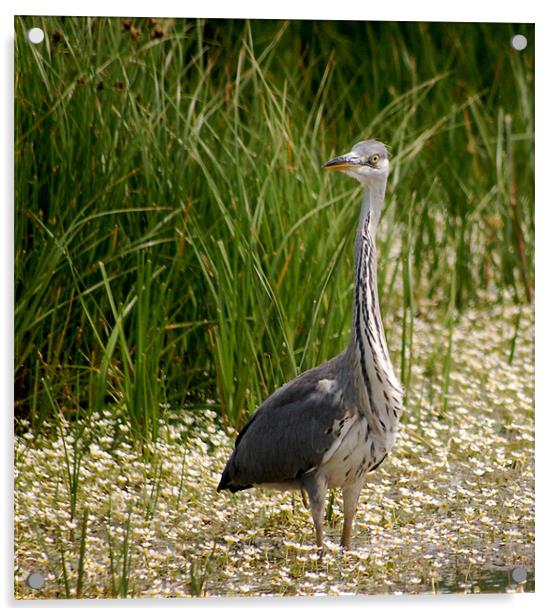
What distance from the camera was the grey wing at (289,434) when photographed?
12.0 ft

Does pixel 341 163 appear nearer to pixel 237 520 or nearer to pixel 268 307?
pixel 268 307

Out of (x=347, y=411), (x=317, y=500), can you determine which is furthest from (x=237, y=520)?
(x=347, y=411)

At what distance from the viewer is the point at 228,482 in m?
3.91

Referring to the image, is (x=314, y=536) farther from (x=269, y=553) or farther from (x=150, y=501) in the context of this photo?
(x=150, y=501)

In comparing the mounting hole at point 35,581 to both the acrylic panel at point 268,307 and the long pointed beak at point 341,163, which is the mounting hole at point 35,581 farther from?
the long pointed beak at point 341,163

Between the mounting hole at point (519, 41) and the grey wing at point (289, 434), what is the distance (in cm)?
124

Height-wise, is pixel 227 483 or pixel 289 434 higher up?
pixel 289 434

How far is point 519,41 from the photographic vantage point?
424 centimetres

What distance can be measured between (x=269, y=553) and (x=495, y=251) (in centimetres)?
156

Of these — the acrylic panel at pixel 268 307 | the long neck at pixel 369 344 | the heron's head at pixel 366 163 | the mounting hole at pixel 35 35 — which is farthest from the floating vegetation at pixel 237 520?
Answer: the mounting hole at pixel 35 35

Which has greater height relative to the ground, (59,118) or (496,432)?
(59,118)

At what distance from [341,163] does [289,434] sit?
76 cm

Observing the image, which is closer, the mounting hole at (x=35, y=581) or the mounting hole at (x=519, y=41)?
the mounting hole at (x=35, y=581)

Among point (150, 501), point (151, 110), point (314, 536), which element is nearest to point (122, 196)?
point (151, 110)
